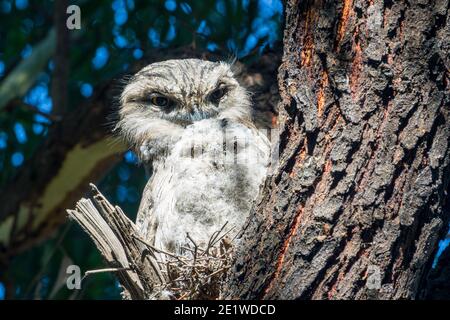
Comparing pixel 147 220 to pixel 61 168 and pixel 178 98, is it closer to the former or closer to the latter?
pixel 178 98

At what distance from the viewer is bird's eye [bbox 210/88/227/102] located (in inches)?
127

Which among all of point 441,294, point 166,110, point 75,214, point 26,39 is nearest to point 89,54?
point 26,39

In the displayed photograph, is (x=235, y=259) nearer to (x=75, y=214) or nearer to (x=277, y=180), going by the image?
(x=277, y=180)

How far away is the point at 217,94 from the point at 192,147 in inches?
16.5

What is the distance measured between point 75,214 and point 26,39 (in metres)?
2.71

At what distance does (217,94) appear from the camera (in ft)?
10.7

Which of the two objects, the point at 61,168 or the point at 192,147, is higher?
the point at 61,168

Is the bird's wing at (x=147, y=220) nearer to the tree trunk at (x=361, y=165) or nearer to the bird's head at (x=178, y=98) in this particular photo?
the bird's head at (x=178, y=98)

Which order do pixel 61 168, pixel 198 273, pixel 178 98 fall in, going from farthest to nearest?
pixel 61 168 < pixel 178 98 < pixel 198 273

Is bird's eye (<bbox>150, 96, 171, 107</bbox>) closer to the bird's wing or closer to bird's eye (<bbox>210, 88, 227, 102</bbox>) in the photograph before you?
bird's eye (<bbox>210, 88, 227, 102</bbox>)

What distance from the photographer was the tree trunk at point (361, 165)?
2.06 m

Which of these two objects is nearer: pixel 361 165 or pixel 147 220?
pixel 361 165

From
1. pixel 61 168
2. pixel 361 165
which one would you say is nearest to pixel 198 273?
pixel 361 165

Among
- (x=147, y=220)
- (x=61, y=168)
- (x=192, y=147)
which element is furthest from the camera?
(x=61, y=168)
